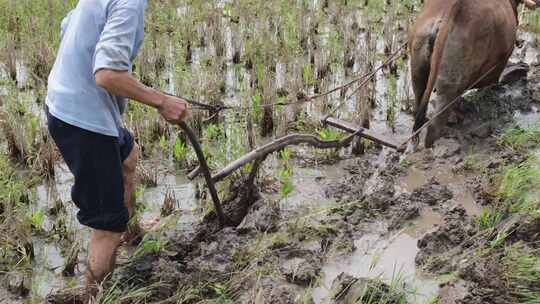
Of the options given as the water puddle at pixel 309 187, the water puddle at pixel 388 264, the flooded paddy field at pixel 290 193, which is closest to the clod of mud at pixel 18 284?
the flooded paddy field at pixel 290 193

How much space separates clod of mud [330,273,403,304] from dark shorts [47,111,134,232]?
1.08 m

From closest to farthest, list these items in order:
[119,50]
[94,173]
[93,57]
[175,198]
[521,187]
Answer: [119,50] → [93,57] → [94,173] → [521,187] → [175,198]

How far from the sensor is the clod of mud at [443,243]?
3127 millimetres

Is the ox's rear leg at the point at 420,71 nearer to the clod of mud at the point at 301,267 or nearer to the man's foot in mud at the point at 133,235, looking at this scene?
the clod of mud at the point at 301,267

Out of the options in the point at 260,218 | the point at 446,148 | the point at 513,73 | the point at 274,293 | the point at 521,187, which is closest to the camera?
the point at 274,293

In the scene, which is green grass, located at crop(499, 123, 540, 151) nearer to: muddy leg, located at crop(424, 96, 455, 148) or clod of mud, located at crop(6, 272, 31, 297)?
muddy leg, located at crop(424, 96, 455, 148)

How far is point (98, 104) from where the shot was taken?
2.64 meters

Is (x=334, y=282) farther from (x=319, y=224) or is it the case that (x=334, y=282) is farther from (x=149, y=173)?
(x=149, y=173)

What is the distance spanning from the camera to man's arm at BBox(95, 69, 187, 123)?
2.42 metres

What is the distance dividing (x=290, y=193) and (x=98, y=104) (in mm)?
1758

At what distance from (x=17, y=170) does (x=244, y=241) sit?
1970 millimetres

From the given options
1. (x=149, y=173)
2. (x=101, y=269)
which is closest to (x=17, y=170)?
(x=149, y=173)

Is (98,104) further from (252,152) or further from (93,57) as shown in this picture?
(252,152)

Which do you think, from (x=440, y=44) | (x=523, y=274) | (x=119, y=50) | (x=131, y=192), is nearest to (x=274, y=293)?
(x=131, y=192)
